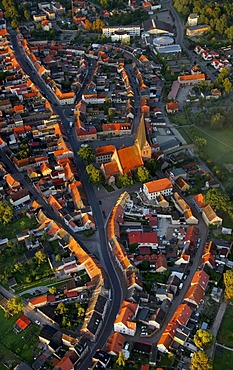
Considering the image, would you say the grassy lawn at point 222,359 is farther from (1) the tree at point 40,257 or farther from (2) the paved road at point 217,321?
(1) the tree at point 40,257

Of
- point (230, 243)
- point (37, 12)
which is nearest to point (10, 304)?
point (230, 243)

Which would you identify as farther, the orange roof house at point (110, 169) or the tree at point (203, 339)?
the orange roof house at point (110, 169)

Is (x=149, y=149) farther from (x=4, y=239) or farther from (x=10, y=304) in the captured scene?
(x=10, y=304)

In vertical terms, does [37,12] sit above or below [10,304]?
above

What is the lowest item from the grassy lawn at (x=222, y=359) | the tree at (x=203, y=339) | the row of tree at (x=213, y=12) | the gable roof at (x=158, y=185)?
the grassy lawn at (x=222, y=359)

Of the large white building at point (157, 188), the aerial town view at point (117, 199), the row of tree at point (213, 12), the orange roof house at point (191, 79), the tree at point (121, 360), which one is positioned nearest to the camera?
the tree at point (121, 360)

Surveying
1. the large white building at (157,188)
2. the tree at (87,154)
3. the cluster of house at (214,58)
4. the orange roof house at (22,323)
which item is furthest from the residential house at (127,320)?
the cluster of house at (214,58)

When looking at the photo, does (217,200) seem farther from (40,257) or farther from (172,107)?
(172,107)

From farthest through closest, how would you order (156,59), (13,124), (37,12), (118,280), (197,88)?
(37,12), (156,59), (197,88), (13,124), (118,280)
